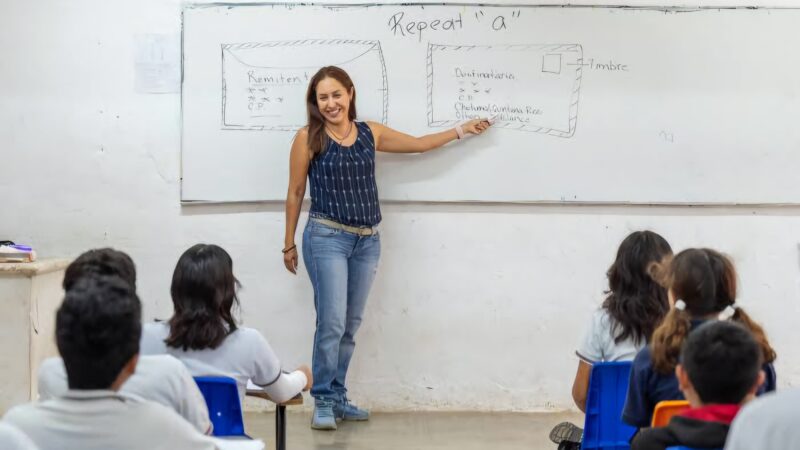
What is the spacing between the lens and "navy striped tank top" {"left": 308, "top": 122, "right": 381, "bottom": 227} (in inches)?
160

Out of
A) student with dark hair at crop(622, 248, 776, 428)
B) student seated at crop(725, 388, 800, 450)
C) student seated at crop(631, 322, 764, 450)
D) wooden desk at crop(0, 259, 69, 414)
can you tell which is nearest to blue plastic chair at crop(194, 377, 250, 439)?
student with dark hair at crop(622, 248, 776, 428)

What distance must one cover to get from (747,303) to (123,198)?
3068 mm

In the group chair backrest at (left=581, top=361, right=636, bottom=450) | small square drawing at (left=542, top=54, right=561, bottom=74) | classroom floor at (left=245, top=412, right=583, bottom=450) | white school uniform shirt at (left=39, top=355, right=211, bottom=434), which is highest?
small square drawing at (left=542, top=54, right=561, bottom=74)

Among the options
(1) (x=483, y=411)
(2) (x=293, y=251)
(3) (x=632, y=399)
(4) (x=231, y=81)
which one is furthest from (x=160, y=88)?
(3) (x=632, y=399)

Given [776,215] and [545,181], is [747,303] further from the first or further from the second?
[545,181]

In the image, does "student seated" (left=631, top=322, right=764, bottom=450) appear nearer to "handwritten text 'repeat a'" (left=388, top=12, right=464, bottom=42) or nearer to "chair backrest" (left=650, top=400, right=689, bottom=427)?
"chair backrest" (left=650, top=400, right=689, bottom=427)

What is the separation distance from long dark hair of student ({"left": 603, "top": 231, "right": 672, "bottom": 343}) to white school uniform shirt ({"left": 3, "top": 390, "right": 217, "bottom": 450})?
1.53 meters

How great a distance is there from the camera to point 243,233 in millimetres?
4398

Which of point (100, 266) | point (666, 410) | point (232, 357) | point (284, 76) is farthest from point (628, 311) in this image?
point (284, 76)

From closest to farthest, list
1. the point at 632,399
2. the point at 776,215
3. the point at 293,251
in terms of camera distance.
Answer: the point at 632,399, the point at 293,251, the point at 776,215

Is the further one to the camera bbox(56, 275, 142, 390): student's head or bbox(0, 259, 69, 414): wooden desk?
bbox(0, 259, 69, 414): wooden desk

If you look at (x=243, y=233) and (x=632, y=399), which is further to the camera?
(x=243, y=233)

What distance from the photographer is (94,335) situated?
60.8 inches

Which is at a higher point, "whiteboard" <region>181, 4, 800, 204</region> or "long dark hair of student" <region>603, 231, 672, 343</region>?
"whiteboard" <region>181, 4, 800, 204</region>
